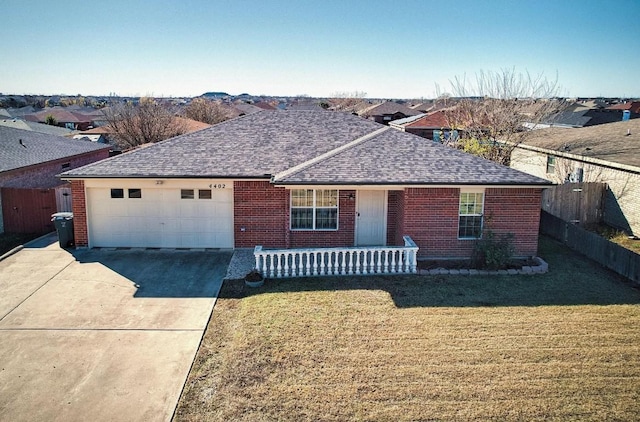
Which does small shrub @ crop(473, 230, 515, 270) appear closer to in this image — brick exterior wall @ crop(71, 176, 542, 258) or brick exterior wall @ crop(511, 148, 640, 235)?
brick exterior wall @ crop(71, 176, 542, 258)

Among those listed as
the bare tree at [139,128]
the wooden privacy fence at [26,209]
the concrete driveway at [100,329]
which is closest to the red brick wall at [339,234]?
the concrete driveway at [100,329]

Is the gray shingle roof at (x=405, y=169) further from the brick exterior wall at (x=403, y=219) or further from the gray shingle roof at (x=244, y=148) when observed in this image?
the gray shingle roof at (x=244, y=148)

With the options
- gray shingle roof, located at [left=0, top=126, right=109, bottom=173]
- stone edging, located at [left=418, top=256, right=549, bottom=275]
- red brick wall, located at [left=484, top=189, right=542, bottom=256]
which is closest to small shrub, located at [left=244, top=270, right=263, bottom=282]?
stone edging, located at [left=418, top=256, right=549, bottom=275]

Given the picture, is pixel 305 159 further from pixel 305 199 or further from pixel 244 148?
pixel 244 148

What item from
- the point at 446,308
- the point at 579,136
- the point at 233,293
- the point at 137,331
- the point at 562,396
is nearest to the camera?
the point at 562,396

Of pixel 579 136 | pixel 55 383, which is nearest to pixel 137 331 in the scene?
pixel 55 383

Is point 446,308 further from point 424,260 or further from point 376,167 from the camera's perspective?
point 376,167
